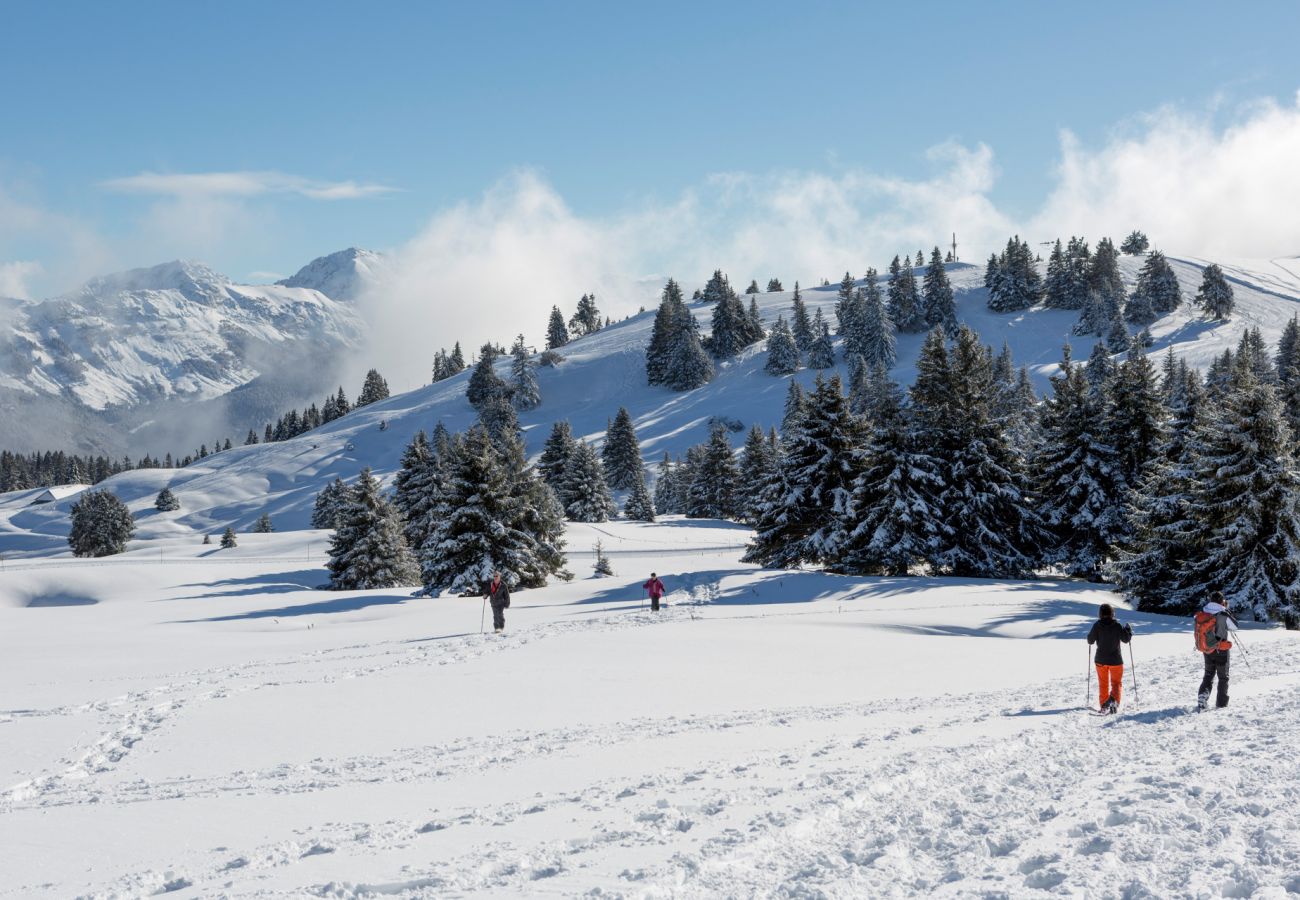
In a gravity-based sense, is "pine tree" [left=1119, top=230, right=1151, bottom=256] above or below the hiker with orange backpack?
above

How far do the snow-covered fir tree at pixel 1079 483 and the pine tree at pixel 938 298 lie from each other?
93435 mm

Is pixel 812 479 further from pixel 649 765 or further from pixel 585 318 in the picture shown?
pixel 585 318

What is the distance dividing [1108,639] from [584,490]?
6384 cm

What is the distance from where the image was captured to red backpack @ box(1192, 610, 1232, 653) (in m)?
12.2

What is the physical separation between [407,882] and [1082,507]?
3345 cm

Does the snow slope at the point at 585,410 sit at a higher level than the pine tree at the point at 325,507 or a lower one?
higher

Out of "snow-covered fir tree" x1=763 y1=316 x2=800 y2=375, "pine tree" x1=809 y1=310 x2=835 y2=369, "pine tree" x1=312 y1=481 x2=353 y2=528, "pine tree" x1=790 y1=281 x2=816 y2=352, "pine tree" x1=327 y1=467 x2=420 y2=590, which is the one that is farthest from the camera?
"pine tree" x1=790 y1=281 x2=816 y2=352

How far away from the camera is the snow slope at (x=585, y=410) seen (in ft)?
356

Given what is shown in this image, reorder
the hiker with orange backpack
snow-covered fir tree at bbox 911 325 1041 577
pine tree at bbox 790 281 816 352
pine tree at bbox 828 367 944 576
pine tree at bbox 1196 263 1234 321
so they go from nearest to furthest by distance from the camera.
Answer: the hiker with orange backpack → pine tree at bbox 828 367 944 576 → snow-covered fir tree at bbox 911 325 1041 577 → pine tree at bbox 1196 263 1234 321 → pine tree at bbox 790 281 816 352

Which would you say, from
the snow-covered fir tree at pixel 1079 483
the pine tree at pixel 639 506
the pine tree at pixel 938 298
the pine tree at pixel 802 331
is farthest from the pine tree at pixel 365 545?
the pine tree at pixel 938 298

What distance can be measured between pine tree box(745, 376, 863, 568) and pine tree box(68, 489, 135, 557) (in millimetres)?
67365

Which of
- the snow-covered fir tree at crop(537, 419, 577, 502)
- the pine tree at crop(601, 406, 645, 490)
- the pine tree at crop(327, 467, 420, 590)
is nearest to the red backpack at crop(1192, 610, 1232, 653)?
the pine tree at crop(327, 467, 420, 590)

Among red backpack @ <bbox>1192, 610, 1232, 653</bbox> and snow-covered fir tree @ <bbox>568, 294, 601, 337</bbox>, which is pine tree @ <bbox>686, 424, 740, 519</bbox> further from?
snow-covered fir tree @ <bbox>568, 294, 601, 337</bbox>

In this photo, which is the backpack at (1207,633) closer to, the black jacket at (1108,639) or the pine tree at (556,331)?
the black jacket at (1108,639)
